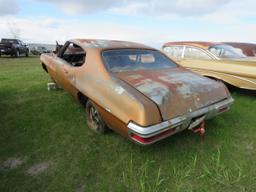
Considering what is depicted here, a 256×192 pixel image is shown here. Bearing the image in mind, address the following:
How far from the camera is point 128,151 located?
2846 mm

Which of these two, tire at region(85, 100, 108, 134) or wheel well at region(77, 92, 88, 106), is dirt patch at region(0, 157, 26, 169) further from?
wheel well at region(77, 92, 88, 106)

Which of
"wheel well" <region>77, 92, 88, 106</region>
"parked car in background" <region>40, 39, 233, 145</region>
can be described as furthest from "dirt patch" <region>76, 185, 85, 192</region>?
"wheel well" <region>77, 92, 88, 106</region>

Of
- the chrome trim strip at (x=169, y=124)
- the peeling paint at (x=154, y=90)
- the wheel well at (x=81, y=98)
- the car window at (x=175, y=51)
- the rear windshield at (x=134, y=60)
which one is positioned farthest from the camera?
the car window at (x=175, y=51)

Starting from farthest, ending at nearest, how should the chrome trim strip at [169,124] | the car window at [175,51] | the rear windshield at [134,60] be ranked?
the car window at [175,51] → the rear windshield at [134,60] → the chrome trim strip at [169,124]

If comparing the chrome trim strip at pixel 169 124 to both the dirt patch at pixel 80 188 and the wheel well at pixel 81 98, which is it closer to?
the dirt patch at pixel 80 188

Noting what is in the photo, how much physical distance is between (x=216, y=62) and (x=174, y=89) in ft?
10.2

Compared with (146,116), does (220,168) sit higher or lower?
lower

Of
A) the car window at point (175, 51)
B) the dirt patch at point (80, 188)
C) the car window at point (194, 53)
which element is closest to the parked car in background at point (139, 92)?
the dirt patch at point (80, 188)

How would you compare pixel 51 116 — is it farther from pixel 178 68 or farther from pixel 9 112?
pixel 178 68

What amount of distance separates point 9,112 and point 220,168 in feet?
12.2

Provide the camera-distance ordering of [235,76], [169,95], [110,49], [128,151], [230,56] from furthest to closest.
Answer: [230,56], [235,76], [110,49], [128,151], [169,95]

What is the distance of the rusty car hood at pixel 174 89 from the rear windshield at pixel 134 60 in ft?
0.61

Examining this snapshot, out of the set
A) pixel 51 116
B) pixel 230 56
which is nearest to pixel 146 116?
pixel 51 116

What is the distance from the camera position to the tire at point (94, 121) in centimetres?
317
